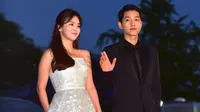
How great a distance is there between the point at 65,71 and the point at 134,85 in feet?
1.13

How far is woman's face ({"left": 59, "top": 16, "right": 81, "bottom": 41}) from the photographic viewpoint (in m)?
2.10

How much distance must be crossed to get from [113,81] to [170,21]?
457 cm

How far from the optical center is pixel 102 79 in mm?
2209

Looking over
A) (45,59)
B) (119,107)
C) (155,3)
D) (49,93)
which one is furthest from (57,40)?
(155,3)

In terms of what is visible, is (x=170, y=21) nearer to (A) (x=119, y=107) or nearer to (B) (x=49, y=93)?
(B) (x=49, y=93)

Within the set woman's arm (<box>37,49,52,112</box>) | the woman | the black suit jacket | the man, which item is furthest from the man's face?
woman's arm (<box>37,49,52,112</box>)

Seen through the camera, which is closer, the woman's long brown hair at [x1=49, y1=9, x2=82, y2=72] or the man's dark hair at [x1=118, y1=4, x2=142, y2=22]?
the woman's long brown hair at [x1=49, y1=9, x2=82, y2=72]

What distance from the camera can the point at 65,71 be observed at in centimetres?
207

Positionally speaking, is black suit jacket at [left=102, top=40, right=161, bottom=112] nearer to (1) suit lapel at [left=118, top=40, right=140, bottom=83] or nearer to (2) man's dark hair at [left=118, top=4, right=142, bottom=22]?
(1) suit lapel at [left=118, top=40, right=140, bottom=83]

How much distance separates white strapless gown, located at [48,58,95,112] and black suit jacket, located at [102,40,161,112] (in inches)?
5.6

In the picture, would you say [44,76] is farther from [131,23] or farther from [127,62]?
[131,23]

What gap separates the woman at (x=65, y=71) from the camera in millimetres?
2064

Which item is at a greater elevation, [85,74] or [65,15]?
[65,15]

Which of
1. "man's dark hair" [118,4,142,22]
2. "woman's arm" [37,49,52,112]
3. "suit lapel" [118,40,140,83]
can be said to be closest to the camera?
"woman's arm" [37,49,52,112]
